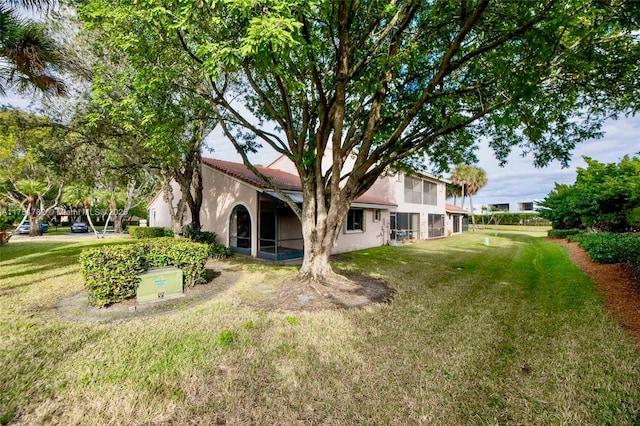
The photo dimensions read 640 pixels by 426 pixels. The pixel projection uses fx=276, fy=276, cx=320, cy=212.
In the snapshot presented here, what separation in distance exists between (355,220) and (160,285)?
12934 millimetres

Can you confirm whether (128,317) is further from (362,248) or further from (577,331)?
(362,248)

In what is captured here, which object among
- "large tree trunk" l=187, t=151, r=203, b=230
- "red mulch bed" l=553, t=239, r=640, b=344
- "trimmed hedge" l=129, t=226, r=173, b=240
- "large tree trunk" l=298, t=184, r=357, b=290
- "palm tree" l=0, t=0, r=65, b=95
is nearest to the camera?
"red mulch bed" l=553, t=239, r=640, b=344

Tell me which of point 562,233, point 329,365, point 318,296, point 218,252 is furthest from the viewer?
point 562,233

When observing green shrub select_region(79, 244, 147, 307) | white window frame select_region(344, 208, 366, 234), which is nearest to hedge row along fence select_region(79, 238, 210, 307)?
green shrub select_region(79, 244, 147, 307)

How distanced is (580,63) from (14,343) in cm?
1134

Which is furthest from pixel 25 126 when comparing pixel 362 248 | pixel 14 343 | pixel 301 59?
pixel 362 248

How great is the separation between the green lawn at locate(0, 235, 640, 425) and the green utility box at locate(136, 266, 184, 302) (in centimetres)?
132

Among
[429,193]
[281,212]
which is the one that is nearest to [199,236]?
[281,212]

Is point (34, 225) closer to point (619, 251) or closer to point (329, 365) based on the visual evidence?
point (329, 365)

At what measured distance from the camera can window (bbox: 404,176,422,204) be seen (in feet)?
76.3

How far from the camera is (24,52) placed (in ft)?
26.5

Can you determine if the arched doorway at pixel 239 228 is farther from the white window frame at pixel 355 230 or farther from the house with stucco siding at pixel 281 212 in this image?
the white window frame at pixel 355 230

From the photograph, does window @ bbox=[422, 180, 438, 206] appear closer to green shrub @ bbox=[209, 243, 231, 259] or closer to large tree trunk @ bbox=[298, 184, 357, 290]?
green shrub @ bbox=[209, 243, 231, 259]

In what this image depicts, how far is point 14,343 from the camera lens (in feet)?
15.4
